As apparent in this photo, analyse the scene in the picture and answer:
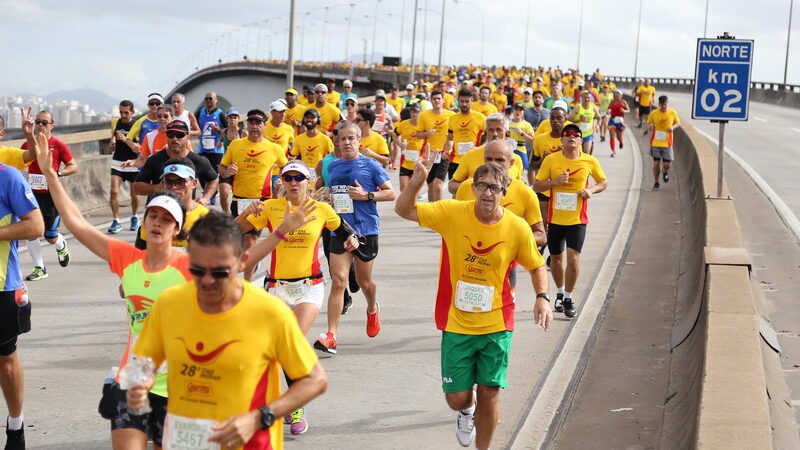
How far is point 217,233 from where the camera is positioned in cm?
443

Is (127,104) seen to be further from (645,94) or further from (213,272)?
(645,94)

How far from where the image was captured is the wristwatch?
445 centimetres

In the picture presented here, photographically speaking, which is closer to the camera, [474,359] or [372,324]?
[474,359]

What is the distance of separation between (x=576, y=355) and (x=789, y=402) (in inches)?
79.9

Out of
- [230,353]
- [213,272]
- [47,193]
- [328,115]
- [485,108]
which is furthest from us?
[485,108]

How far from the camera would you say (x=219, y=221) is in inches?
176

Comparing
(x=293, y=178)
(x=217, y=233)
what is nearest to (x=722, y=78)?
(x=293, y=178)

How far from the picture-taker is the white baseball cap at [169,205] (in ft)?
18.6

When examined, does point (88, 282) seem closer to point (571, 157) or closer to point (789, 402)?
point (571, 157)

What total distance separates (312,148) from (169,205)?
8.98 metres

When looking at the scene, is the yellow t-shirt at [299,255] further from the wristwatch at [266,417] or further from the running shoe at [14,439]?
the wristwatch at [266,417]

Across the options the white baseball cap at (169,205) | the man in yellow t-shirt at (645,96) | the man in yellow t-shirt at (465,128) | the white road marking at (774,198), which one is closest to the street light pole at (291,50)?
the white road marking at (774,198)

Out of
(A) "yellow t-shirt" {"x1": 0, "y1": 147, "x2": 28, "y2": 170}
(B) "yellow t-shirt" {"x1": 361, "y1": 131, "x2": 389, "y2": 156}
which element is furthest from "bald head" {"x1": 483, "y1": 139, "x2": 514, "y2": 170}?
(B) "yellow t-shirt" {"x1": 361, "y1": 131, "x2": 389, "y2": 156}

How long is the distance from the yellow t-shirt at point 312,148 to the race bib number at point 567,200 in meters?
3.47
